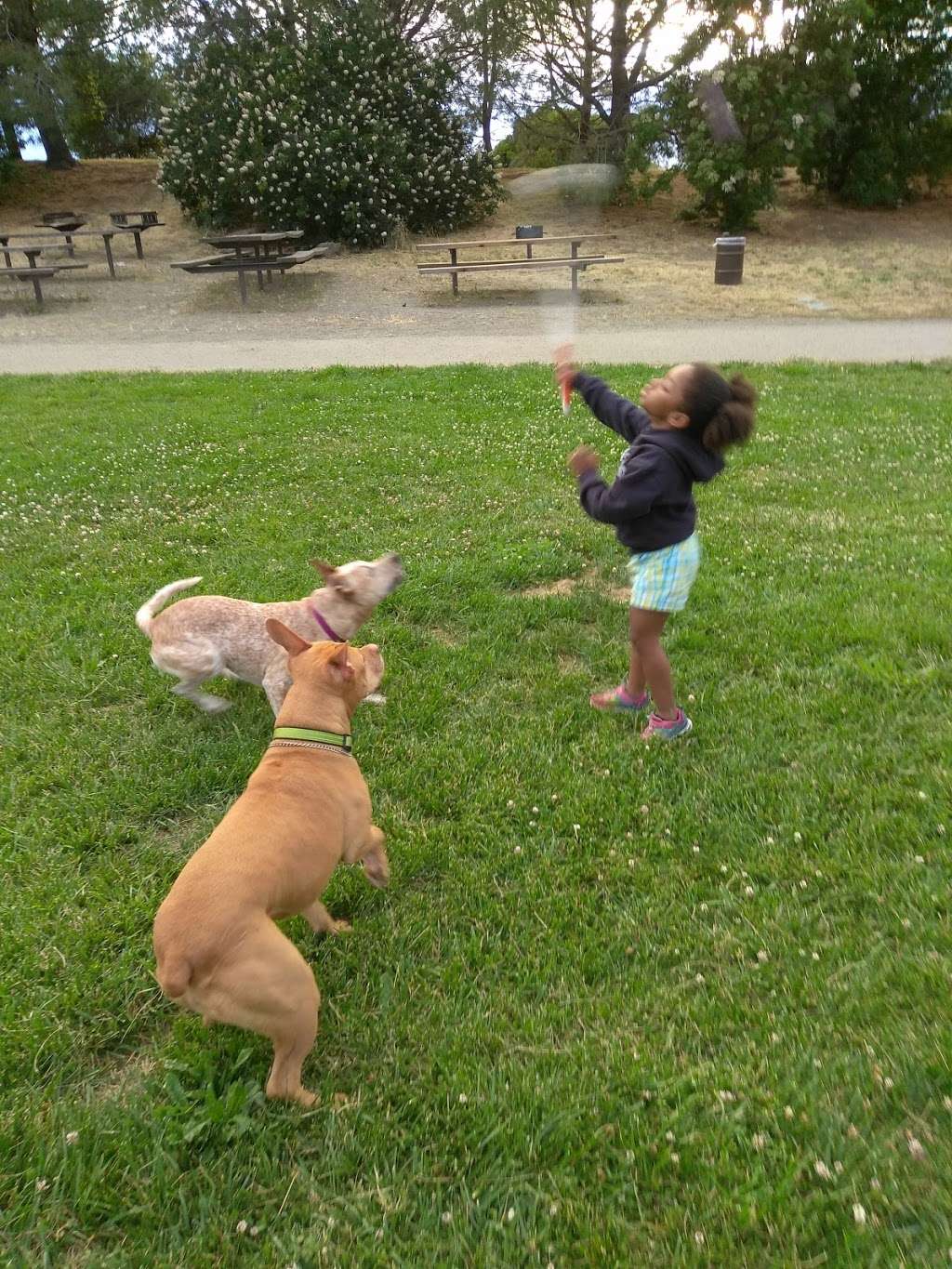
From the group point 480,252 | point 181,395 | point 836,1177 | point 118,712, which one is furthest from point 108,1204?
point 480,252

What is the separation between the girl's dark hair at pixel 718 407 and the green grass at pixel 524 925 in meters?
1.50

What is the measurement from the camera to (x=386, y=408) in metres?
10.0

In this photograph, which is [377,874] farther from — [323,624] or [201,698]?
[201,698]

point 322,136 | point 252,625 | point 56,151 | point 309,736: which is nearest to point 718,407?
point 309,736

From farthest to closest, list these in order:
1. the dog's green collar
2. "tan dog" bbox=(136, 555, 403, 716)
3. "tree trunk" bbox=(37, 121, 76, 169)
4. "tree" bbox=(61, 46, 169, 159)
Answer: "tree trunk" bbox=(37, 121, 76, 169)
"tree" bbox=(61, 46, 169, 159)
"tan dog" bbox=(136, 555, 403, 716)
the dog's green collar

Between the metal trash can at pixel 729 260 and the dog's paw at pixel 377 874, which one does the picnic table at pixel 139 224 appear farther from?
the dog's paw at pixel 377 874

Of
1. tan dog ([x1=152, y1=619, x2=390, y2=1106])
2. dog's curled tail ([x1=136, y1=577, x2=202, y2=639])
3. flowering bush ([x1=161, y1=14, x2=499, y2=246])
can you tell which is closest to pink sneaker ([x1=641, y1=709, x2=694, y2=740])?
tan dog ([x1=152, y1=619, x2=390, y2=1106])

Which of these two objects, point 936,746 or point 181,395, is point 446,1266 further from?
point 181,395

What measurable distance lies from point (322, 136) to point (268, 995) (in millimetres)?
23591

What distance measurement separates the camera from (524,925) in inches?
128

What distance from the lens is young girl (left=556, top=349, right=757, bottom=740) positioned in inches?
144

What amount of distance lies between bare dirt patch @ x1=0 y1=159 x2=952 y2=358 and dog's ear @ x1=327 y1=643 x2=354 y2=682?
10.8m

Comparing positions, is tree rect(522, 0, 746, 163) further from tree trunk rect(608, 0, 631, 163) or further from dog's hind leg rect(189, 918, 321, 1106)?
dog's hind leg rect(189, 918, 321, 1106)

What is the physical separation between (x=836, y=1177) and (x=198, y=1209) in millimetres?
1790
